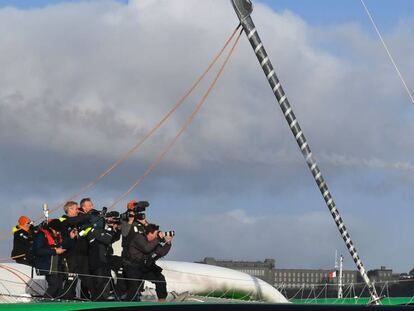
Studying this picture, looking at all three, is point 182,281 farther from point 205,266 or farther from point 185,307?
point 185,307

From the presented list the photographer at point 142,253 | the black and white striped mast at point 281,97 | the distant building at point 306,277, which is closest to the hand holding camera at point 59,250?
the photographer at point 142,253

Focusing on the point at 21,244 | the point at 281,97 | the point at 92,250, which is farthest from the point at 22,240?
the point at 281,97

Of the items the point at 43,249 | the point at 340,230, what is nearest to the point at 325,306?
the point at 340,230

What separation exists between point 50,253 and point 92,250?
106cm

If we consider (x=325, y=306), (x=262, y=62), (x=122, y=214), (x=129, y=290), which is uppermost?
(x=262, y=62)

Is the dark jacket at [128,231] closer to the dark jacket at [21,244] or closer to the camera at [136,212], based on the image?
the camera at [136,212]

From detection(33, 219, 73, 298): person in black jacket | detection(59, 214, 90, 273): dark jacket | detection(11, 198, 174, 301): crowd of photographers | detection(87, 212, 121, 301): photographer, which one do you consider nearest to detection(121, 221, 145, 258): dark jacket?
detection(11, 198, 174, 301): crowd of photographers

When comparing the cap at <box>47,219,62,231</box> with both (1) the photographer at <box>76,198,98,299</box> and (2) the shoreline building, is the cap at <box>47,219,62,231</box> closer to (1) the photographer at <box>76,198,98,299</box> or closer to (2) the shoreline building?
(1) the photographer at <box>76,198,98,299</box>

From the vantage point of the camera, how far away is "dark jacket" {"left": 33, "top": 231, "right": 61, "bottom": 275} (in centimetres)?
2161

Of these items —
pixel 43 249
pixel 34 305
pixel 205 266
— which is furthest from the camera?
pixel 205 266

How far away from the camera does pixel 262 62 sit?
24984 mm

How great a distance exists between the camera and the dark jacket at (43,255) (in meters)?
21.6

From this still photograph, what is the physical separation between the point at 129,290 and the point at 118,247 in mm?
1233

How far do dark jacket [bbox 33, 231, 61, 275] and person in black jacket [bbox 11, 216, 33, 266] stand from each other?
0.68m
